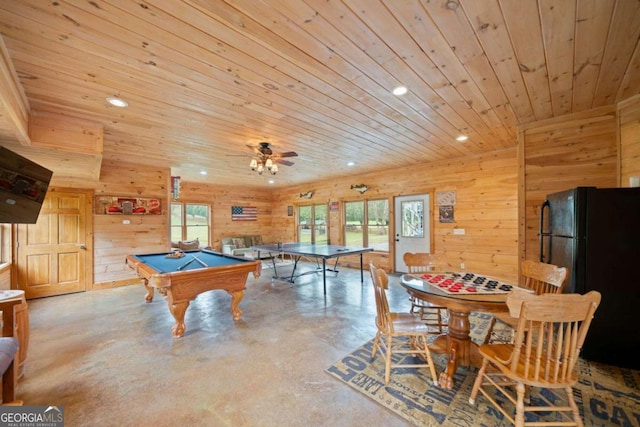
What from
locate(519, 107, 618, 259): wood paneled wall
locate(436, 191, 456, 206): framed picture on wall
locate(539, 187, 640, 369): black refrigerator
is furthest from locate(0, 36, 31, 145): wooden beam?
locate(436, 191, 456, 206): framed picture on wall

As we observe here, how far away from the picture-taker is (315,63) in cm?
204

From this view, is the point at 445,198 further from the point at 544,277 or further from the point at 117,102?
the point at 117,102

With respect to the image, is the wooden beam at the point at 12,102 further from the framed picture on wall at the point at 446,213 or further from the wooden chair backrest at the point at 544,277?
the framed picture on wall at the point at 446,213

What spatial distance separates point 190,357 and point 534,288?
3.41m

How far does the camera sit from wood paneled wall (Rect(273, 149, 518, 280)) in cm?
466

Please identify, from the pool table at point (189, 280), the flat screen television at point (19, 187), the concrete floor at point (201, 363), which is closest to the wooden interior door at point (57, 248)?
the concrete floor at point (201, 363)

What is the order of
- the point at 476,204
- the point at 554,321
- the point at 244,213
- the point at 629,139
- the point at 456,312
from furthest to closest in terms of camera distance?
the point at 244,213 < the point at 476,204 < the point at 629,139 < the point at 456,312 < the point at 554,321

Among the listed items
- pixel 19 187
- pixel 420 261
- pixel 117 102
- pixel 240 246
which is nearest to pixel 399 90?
pixel 420 261

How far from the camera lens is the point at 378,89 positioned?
96.4 inches

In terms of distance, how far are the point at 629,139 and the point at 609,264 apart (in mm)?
1480

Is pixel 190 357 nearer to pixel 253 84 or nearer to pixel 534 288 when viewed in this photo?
pixel 253 84

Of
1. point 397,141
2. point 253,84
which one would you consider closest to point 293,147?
point 397,141

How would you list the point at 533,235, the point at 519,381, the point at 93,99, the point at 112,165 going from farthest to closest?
the point at 112,165 → the point at 533,235 → the point at 93,99 → the point at 519,381

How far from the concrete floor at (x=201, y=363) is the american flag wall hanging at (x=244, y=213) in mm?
4761
